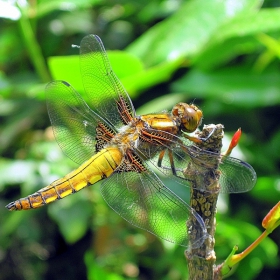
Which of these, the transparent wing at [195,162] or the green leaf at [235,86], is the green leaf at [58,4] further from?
the transparent wing at [195,162]

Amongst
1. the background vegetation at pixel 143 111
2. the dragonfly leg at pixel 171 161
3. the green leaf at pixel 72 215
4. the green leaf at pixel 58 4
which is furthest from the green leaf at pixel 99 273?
the green leaf at pixel 58 4

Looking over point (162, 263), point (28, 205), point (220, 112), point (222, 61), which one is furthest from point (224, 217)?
point (28, 205)

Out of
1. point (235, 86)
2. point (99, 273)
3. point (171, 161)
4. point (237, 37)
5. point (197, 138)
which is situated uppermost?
point (197, 138)

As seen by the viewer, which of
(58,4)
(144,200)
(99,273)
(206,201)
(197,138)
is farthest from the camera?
(58,4)

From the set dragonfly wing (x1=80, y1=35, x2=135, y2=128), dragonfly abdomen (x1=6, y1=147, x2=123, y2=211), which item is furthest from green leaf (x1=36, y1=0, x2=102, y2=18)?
dragonfly abdomen (x1=6, y1=147, x2=123, y2=211)

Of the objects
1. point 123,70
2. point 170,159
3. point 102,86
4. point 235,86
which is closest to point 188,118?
point 170,159

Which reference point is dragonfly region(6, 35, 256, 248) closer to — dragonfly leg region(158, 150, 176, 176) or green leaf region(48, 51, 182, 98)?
dragonfly leg region(158, 150, 176, 176)

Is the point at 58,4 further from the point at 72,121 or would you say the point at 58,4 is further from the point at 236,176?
the point at 236,176
